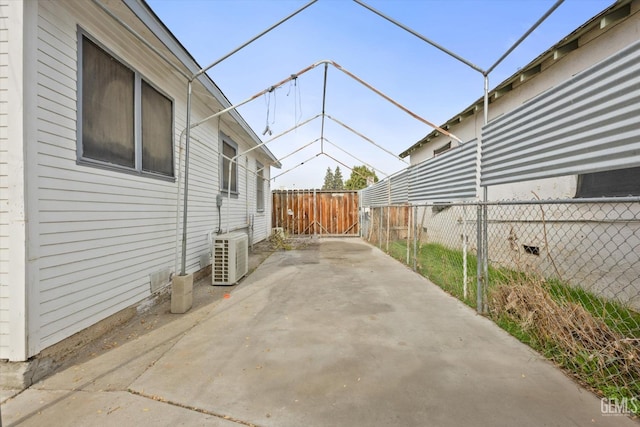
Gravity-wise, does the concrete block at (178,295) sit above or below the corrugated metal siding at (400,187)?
below

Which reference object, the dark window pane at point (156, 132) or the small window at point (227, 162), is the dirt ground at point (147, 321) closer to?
the dark window pane at point (156, 132)

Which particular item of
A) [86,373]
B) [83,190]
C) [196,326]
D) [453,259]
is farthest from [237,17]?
[453,259]

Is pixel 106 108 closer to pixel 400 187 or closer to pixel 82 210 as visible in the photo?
pixel 82 210

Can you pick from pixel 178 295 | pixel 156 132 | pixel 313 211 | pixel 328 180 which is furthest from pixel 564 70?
pixel 328 180

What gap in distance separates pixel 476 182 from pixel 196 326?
159 inches

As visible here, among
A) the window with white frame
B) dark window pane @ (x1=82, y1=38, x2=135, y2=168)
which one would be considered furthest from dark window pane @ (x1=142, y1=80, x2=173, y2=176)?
dark window pane @ (x1=82, y1=38, x2=135, y2=168)

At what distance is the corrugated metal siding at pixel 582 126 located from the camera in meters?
1.94

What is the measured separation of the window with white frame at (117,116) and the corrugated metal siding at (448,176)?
4.50 m

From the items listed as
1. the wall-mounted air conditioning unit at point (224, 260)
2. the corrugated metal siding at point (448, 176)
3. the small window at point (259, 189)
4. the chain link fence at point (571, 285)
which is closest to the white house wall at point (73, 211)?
the wall-mounted air conditioning unit at point (224, 260)

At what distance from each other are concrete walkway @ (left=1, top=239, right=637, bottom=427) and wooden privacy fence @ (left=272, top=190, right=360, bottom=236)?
1154 centimetres

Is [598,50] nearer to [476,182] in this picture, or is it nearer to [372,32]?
[476,182]

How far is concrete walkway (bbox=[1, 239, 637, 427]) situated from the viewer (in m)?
1.88

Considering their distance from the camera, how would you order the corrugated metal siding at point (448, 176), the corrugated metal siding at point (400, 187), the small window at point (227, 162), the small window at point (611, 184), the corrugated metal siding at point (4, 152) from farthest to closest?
the corrugated metal siding at point (400, 187)
the small window at point (227, 162)
the corrugated metal siding at point (448, 176)
the small window at point (611, 184)
the corrugated metal siding at point (4, 152)

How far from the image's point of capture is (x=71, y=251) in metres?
2.76
